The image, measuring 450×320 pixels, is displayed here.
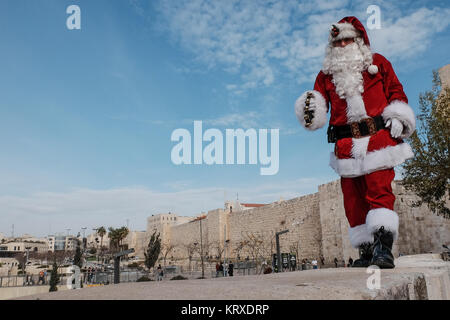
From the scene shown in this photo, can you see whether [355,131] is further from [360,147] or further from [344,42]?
[344,42]

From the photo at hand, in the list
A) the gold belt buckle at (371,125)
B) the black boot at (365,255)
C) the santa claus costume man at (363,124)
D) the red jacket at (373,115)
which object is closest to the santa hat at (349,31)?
the santa claus costume man at (363,124)

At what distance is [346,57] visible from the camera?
9.04 feet

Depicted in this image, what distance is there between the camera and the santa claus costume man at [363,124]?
96.0 inches

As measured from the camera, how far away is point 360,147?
8.25 feet

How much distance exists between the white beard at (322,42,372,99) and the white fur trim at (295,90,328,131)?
163 millimetres

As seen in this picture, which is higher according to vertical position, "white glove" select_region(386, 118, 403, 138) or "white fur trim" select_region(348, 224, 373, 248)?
"white glove" select_region(386, 118, 403, 138)

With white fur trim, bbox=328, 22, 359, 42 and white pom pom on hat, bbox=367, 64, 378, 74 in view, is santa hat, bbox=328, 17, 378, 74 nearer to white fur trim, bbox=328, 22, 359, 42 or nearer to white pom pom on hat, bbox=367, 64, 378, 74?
white fur trim, bbox=328, 22, 359, 42

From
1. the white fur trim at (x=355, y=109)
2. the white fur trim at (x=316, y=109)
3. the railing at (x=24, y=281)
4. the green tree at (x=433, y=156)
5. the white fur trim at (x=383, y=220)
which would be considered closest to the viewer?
the white fur trim at (x=383, y=220)

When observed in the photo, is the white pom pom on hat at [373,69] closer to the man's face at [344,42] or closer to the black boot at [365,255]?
the man's face at [344,42]

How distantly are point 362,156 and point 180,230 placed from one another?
4524 centimetres

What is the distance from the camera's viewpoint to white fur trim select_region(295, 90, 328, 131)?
2.80 meters

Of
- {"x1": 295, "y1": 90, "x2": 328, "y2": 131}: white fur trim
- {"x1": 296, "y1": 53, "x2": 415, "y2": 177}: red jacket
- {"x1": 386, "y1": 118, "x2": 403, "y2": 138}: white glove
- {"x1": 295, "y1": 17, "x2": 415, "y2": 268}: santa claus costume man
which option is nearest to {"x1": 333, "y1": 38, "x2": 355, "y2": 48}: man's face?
{"x1": 295, "y1": 17, "x2": 415, "y2": 268}: santa claus costume man
